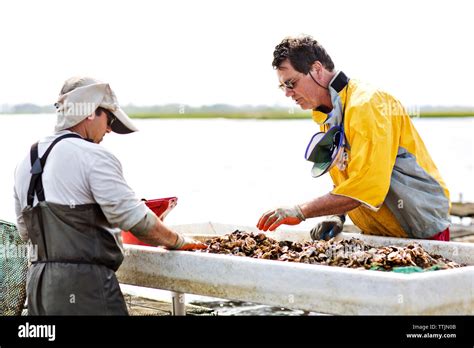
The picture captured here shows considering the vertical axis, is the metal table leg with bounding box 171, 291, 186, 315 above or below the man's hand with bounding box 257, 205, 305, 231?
below

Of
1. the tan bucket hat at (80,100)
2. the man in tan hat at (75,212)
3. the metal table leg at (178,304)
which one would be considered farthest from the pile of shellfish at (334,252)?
the tan bucket hat at (80,100)

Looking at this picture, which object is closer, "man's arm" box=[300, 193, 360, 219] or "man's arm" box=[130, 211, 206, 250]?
"man's arm" box=[130, 211, 206, 250]

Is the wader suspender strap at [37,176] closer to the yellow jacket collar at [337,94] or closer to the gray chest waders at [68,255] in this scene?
the gray chest waders at [68,255]

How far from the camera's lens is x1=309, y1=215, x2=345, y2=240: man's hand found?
5605mm

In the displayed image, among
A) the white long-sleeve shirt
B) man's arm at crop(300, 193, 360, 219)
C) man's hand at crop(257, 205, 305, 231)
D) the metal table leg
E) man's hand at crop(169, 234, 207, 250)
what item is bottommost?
the metal table leg

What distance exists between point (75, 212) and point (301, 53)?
5.99 feet

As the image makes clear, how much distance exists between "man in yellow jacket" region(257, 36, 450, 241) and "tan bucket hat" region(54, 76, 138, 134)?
132 centimetres

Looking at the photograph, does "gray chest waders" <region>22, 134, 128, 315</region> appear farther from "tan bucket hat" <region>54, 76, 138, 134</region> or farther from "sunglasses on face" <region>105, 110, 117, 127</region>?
"sunglasses on face" <region>105, 110, 117, 127</region>

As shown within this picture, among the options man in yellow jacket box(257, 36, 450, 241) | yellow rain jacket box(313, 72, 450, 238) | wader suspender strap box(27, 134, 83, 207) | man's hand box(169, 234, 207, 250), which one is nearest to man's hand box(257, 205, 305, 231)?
man in yellow jacket box(257, 36, 450, 241)

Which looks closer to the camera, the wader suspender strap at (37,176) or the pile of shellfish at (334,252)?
the wader suspender strap at (37,176)

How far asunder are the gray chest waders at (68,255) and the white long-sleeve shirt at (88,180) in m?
0.04

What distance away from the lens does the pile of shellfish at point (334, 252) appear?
14.7ft
